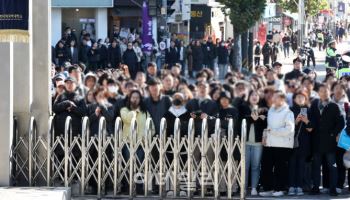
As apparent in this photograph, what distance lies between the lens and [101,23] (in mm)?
47875

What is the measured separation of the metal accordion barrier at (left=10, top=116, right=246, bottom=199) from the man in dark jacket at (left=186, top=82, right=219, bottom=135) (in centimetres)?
27

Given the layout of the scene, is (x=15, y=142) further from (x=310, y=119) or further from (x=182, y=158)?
(x=310, y=119)

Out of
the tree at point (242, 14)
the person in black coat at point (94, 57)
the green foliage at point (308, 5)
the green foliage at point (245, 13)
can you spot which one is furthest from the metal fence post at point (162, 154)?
the green foliage at point (308, 5)

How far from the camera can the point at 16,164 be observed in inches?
635

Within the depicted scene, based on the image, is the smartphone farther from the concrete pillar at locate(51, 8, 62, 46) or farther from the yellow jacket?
the concrete pillar at locate(51, 8, 62, 46)

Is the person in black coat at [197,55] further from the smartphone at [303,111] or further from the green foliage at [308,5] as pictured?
the green foliage at [308,5]

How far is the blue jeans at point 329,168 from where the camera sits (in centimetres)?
1652

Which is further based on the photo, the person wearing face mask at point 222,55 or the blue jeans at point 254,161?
the person wearing face mask at point 222,55

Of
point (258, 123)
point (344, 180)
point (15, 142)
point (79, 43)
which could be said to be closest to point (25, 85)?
point (15, 142)

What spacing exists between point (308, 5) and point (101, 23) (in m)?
37.4

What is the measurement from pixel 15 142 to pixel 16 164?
1.11 feet

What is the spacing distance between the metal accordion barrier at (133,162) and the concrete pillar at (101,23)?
1233 inches

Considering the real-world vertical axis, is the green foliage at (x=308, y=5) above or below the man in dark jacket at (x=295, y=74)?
above

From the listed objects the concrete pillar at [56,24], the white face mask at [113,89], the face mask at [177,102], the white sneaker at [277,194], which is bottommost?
the white sneaker at [277,194]
